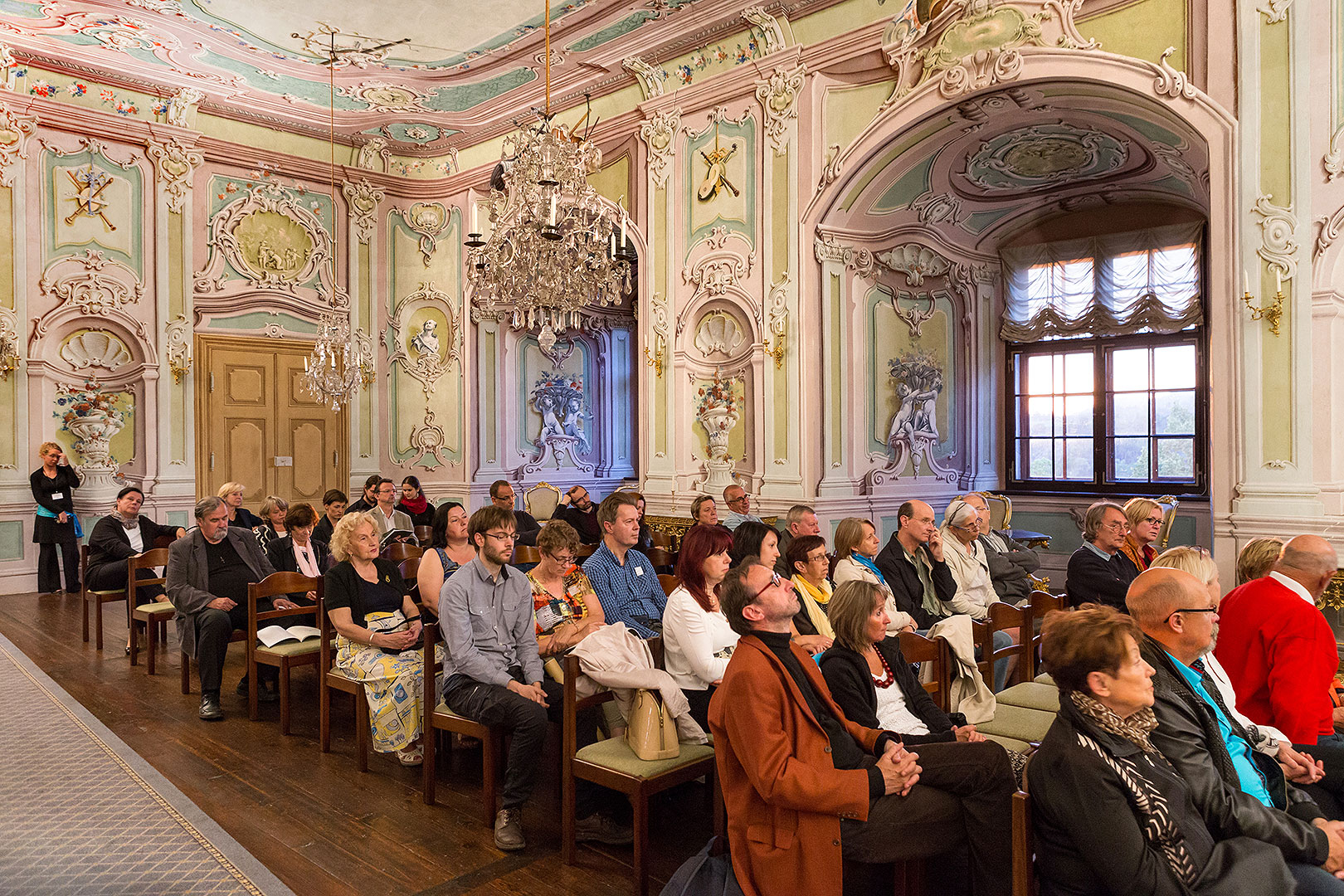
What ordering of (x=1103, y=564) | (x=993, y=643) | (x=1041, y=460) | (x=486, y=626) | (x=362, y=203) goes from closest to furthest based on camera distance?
(x=486, y=626) < (x=993, y=643) < (x=1103, y=564) < (x=1041, y=460) < (x=362, y=203)

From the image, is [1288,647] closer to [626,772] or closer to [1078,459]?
[626,772]

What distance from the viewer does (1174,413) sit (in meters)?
8.62

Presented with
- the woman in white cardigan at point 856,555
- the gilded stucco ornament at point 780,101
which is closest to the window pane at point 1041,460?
the gilded stucco ornament at point 780,101

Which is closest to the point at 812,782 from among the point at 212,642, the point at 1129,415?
the point at 212,642

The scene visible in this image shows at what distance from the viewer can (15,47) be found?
8445 mm

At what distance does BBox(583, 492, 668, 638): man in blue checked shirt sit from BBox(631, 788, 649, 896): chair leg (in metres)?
1.24

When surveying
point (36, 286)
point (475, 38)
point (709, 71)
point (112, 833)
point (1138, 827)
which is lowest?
point (112, 833)

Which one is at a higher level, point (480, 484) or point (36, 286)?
point (36, 286)

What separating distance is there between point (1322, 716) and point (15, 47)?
11.0m

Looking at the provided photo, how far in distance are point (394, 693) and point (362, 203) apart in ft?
27.4

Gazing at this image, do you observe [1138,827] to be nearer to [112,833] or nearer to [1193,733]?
[1193,733]

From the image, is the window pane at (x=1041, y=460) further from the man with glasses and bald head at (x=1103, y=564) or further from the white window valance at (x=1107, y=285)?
the man with glasses and bald head at (x=1103, y=564)

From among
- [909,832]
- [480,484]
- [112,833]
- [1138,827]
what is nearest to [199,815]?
[112,833]

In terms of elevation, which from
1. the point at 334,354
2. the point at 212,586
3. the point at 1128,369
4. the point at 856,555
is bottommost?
the point at 212,586
